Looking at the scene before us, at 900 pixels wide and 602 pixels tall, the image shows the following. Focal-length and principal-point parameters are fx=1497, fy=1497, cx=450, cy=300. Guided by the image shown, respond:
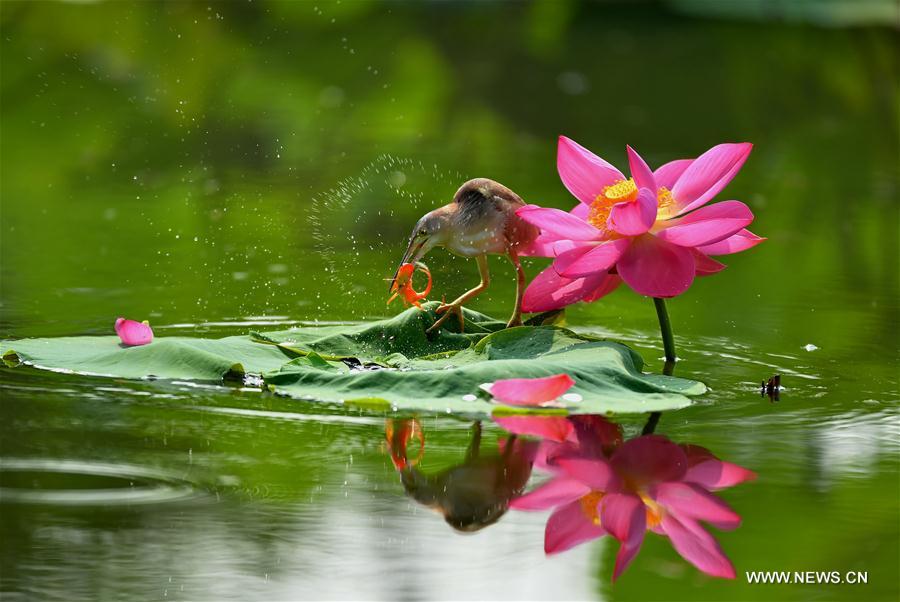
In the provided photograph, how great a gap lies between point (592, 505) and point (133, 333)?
5.29ft

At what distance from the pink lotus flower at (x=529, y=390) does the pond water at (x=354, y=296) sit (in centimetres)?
14

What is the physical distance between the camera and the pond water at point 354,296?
268 centimetres

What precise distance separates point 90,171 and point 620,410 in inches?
226

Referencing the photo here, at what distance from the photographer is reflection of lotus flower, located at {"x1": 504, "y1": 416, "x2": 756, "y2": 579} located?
2760 millimetres

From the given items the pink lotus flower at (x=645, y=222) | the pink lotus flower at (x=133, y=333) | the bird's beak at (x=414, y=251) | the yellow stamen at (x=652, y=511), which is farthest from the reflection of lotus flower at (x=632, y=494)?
the pink lotus flower at (x=133, y=333)

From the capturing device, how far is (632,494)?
3008 mm

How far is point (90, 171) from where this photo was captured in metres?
8.63

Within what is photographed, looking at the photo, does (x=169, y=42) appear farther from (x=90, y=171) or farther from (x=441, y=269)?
(x=441, y=269)

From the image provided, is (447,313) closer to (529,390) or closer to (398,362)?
(398,362)

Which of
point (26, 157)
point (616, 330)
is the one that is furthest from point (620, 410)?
point (26, 157)

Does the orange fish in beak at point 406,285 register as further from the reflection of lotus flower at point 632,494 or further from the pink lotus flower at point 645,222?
the reflection of lotus flower at point 632,494

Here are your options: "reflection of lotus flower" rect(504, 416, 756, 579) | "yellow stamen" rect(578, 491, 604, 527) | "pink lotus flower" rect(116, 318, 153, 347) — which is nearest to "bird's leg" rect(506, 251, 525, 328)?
"reflection of lotus flower" rect(504, 416, 756, 579)

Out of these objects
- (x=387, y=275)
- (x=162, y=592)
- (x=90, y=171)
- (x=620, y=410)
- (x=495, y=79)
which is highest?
(x=495, y=79)

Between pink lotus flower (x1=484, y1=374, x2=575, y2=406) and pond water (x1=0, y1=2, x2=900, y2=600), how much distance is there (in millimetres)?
139
